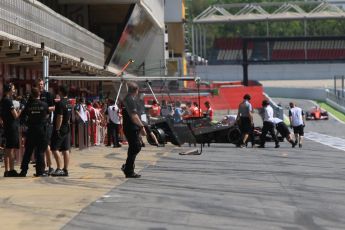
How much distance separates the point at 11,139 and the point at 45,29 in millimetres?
11329

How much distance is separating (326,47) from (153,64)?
7764 cm

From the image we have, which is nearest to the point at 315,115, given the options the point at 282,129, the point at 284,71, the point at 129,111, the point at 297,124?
the point at 297,124

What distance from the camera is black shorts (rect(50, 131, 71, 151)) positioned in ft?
46.0

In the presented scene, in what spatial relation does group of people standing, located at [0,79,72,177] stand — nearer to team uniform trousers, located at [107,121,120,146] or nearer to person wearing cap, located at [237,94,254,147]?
team uniform trousers, located at [107,121,120,146]

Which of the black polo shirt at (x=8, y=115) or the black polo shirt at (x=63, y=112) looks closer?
the black polo shirt at (x=63, y=112)

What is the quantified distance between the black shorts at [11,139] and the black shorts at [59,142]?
58 cm

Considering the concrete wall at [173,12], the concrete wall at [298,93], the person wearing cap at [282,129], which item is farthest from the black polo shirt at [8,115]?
the concrete wall at [298,93]

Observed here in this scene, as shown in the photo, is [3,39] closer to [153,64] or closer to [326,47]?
[153,64]

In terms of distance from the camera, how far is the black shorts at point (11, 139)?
14.0m

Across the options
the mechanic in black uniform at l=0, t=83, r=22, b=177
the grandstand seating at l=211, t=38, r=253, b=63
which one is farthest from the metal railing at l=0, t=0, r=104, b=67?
the grandstand seating at l=211, t=38, r=253, b=63

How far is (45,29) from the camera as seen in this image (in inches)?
981

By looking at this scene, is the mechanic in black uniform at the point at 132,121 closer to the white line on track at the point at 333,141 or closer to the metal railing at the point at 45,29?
the metal railing at the point at 45,29

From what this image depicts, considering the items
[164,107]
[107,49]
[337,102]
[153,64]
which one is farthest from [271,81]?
[164,107]

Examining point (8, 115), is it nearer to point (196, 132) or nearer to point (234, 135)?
point (196, 132)
